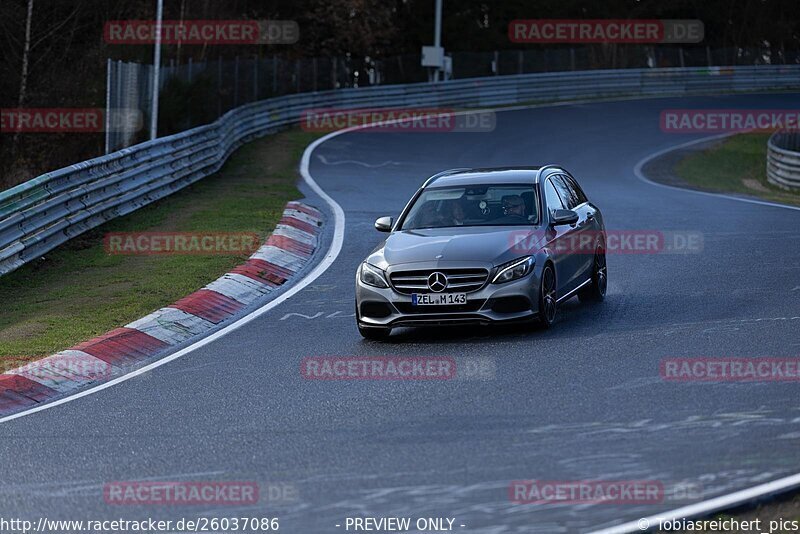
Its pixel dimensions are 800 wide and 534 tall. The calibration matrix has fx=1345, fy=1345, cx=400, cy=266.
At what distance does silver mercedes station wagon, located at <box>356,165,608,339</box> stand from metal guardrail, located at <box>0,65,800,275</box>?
18.0 feet

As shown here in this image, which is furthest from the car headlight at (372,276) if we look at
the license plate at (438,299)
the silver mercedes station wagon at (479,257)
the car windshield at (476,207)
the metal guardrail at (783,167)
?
the metal guardrail at (783,167)

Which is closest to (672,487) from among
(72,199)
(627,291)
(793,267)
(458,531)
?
(458,531)

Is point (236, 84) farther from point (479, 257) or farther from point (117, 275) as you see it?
point (479, 257)

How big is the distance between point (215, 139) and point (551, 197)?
16429 millimetres

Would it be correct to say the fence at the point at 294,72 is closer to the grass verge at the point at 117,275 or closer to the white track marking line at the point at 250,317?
the grass verge at the point at 117,275

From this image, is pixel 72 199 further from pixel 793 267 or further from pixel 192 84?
pixel 192 84

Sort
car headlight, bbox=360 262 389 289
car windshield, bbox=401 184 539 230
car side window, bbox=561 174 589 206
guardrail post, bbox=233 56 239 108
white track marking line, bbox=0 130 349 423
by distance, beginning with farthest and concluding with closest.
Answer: guardrail post, bbox=233 56 239 108 < car side window, bbox=561 174 589 206 < car windshield, bbox=401 184 539 230 < car headlight, bbox=360 262 389 289 < white track marking line, bbox=0 130 349 423

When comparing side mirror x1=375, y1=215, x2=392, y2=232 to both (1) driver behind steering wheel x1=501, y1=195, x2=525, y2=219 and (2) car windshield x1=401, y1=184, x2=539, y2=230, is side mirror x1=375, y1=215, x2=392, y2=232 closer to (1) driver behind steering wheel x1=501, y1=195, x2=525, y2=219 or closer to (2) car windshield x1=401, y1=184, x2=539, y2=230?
(2) car windshield x1=401, y1=184, x2=539, y2=230

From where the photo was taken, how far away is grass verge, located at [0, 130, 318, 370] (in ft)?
42.9

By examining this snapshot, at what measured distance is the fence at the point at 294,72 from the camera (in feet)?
92.9

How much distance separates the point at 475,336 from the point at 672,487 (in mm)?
5451

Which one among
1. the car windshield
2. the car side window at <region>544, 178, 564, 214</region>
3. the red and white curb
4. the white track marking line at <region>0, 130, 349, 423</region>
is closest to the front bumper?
the car windshield

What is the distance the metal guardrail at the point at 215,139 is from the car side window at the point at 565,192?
6432 mm

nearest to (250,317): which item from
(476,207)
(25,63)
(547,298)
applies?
(476,207)
